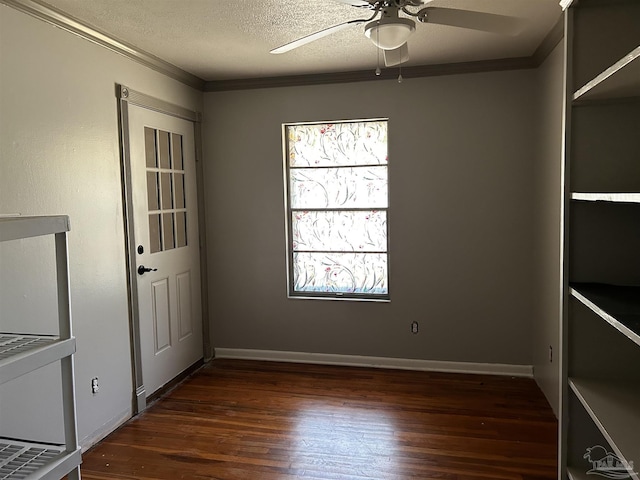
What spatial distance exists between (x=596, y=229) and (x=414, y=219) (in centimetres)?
244

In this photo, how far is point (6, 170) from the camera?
2.43m

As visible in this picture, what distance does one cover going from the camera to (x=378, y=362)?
4.34 meters

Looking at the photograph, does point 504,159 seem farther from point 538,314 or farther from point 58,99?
point 58,99

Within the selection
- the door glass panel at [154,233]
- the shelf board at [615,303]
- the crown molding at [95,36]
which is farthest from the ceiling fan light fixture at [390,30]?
the door glass panel at [154,233]

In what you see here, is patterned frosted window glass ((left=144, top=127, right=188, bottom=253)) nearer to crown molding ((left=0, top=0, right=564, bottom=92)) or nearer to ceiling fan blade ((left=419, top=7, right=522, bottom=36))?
crown molding ((left=0, top=0, right=564, bottom=92))

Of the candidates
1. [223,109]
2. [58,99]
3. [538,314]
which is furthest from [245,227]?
[538,314]

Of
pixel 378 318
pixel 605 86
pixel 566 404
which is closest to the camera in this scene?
pixel 605 86

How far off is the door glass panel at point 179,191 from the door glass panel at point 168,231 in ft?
0.45

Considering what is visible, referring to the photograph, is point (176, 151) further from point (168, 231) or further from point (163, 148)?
point (168, 231)

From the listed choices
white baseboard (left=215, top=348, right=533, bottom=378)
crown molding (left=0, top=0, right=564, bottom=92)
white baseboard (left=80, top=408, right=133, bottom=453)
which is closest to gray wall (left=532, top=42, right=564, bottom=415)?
crown molding (left=0, top=0, right=564, bottom=92)

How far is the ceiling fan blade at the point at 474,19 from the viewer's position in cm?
215

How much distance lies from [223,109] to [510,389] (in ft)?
10.6

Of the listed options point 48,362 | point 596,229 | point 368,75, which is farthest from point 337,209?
point 48,362

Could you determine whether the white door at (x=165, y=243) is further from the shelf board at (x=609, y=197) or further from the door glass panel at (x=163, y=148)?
the shelf board at (x=609, y=197)
